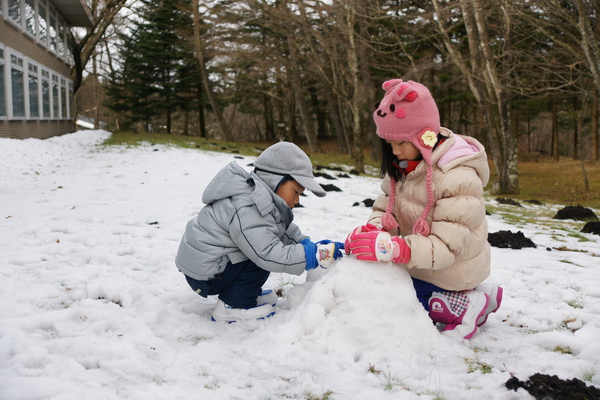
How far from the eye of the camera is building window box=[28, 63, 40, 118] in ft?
66.1

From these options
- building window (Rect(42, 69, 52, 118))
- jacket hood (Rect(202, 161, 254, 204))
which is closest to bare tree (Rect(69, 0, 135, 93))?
building window (Rect(42, 69, 52, 118))

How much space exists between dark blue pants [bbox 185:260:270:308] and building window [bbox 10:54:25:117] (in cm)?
1750

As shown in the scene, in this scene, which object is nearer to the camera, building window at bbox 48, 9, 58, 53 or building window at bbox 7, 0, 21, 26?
building window at bbox 7, 0, 21, 26

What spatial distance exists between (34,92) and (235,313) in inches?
844

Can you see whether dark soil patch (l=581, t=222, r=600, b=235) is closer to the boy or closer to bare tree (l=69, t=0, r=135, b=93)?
the boy

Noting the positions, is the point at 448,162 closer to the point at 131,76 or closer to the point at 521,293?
the point at 521,293

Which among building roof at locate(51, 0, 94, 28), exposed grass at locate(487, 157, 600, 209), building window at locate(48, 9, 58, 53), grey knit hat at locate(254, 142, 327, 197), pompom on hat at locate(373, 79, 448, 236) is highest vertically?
building roof at locate(51, 0, 94, 28)

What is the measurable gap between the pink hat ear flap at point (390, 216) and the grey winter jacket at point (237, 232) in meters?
0.62

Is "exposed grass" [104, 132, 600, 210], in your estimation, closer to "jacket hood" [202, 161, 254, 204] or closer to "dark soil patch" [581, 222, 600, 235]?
"dark soil patch" [581, 222, 600, 235]

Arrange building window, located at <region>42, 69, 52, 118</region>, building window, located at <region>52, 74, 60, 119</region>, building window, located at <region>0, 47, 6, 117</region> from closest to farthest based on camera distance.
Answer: building window, located at <region>0, 47, 6, 117</region>, building window, located at <region>42, 69, 52, 118</region>, building window, located at <region>52, 74, 60, 119</region>

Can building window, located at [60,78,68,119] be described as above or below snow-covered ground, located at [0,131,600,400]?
above

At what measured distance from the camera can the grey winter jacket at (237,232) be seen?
3.17 m

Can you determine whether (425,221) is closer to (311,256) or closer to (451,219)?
(451,219)

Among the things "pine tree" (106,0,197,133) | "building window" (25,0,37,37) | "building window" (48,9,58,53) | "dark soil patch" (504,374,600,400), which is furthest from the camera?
"pine tree" (106,0,197,133)
